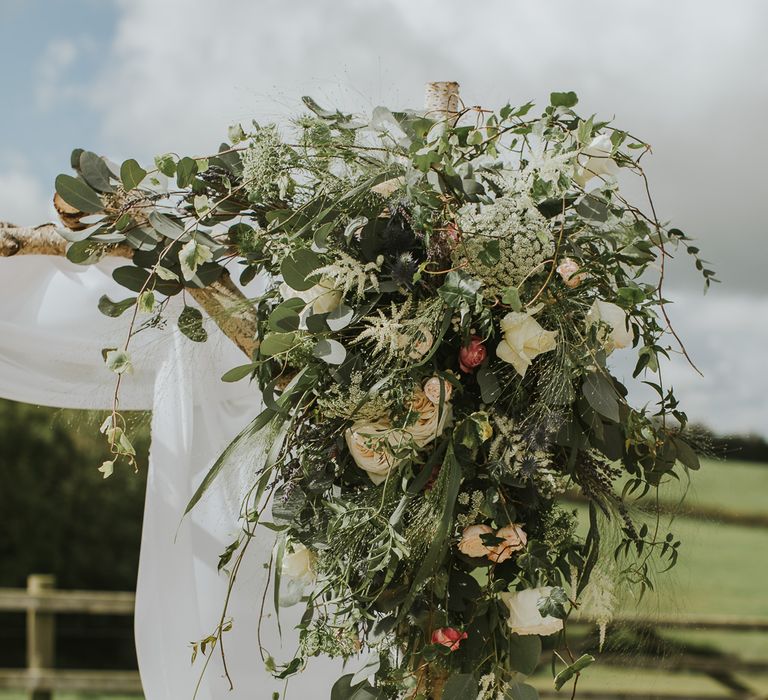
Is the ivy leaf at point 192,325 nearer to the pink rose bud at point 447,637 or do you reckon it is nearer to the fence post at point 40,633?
the pink rose bud at point 447,637

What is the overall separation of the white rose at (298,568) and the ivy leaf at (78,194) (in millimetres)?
589

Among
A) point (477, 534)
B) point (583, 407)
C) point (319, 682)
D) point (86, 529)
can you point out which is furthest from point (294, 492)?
point (86, 529)

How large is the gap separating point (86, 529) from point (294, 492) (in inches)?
278

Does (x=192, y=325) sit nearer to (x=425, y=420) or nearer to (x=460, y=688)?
(x=425, y=420)

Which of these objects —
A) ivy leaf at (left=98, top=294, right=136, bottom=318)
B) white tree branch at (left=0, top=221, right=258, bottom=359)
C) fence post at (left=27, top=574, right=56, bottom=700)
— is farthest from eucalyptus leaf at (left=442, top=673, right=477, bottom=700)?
fence post at (left=27, top=574, right=56, bottom=700)

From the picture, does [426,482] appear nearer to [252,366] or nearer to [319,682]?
[252,366]


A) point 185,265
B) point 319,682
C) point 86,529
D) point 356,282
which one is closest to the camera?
point 356,282

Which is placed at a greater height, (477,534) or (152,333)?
(152,333)

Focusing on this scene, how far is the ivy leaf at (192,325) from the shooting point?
1.32 m

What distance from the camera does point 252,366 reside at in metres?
1.15

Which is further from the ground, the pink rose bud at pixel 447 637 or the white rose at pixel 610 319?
the white rose at pixel 610 319

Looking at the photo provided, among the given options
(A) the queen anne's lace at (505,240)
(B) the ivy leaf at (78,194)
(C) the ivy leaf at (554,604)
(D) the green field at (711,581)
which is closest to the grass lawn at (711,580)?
(D) the green field at (711,581)

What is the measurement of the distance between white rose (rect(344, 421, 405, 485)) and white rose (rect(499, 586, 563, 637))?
0.23m

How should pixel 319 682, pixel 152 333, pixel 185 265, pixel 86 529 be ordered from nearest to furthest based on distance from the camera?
pixel 185 265
pixel 152 333
pixel 319 682
pixel 86 529
